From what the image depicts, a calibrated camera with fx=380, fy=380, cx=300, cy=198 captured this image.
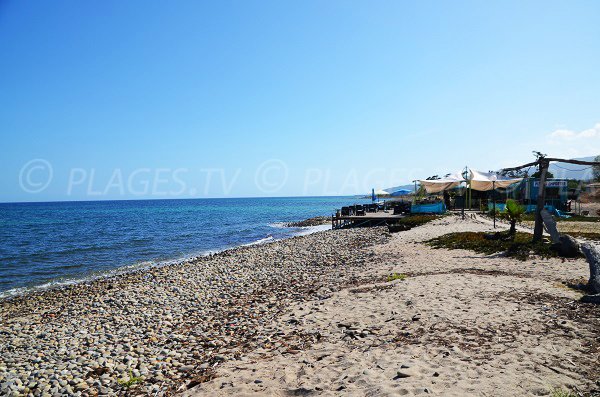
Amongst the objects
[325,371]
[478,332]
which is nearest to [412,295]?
[478,332]

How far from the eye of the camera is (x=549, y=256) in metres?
11.2

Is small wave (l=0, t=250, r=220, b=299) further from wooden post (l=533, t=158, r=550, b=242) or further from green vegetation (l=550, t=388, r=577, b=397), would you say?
wooden post (l=533, t=158, r=550, b=242)

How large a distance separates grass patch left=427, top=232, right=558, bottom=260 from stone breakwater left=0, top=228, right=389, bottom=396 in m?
3.29

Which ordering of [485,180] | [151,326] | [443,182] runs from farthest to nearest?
[443,182] < [485,180] < [151,326]

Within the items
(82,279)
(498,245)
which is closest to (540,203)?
(498,245)

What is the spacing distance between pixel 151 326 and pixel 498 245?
11432mm

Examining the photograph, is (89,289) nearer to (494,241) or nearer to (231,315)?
(231,315)

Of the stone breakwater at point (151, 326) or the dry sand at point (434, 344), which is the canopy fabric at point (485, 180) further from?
the dry sand at point (434, 344)

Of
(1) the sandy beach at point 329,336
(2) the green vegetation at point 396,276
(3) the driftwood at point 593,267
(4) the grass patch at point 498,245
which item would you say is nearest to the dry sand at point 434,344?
(1) the sandy beach at point 329,336

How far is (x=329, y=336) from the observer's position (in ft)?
20.3

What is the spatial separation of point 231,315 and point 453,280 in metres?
5.18

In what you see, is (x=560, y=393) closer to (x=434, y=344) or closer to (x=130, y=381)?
(x=434, y=344)

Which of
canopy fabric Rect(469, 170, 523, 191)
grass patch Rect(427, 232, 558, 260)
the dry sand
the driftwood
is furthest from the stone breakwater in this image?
canopy fabric Rect(469, 170, 523, 191)

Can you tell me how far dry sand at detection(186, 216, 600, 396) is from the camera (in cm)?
425
